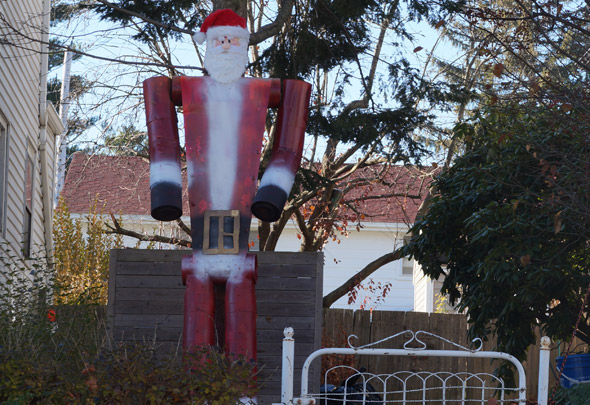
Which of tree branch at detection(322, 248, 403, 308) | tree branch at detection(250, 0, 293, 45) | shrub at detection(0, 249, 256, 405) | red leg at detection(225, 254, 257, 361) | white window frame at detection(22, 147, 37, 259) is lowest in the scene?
shrub at detection(0, 249, 256, 405)

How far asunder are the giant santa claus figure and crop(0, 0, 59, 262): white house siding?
155 inches

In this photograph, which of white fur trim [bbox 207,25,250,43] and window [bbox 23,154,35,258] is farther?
window [bbox 23,154,35,258]

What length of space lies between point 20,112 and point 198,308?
267 inches

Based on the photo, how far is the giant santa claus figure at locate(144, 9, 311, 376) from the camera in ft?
19.9

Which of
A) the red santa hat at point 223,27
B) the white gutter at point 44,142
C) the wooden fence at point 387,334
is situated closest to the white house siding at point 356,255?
the white gutter at point 44,142

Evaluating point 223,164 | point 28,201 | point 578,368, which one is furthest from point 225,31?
point 28,201

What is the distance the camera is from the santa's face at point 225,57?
253 inches

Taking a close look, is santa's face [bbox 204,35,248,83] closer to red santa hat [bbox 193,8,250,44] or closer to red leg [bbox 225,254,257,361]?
red santa hat [bbox 193,8,250,44]

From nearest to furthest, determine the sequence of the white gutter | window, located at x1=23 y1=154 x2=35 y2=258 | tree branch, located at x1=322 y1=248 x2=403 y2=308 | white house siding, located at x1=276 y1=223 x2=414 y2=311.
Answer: window, located at x1=23 y1=154 x2=35 y2=258 → tree branch, located at x1=322 y1=248 x2=403 y2=308 → the white gutter → white house siding, located at x1=276 y1=223 x2=414 y2=311

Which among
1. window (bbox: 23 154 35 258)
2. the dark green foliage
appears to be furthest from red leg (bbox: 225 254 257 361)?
window (bbox: 23 154 35 258)

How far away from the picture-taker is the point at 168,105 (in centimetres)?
645

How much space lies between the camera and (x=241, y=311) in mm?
6016

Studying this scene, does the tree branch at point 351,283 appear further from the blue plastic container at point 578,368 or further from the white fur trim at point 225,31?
the white fur trim at point 225,31

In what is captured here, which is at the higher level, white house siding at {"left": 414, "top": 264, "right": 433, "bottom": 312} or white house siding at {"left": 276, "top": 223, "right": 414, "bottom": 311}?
white house siding at {"left": 276, "top": 223, "right": 414, "bottom": 311}
